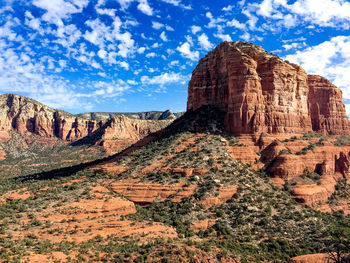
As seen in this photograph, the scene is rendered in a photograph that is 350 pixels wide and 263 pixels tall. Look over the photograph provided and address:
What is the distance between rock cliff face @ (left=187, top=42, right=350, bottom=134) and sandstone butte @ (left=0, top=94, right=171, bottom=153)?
93234mm

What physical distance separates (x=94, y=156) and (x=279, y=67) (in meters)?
101

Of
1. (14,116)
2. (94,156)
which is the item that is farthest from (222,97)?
(14,116)

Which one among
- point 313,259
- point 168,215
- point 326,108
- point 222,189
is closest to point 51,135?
point 168,215

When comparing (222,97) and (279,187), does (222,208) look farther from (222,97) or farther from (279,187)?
(222,97)

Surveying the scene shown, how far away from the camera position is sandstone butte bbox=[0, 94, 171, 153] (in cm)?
14525

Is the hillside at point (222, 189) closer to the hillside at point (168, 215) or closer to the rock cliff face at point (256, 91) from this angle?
the hillside at point (168, 215)

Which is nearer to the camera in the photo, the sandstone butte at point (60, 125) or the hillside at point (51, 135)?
the hillside at point (51, 135)

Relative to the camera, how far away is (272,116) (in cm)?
5225

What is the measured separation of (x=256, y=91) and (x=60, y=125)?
15498 cm

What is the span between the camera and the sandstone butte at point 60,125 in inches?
5719

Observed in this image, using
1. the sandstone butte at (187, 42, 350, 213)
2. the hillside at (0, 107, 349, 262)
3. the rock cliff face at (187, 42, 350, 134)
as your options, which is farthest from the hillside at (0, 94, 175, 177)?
the sandstone butte at (187, 42, 350, 213)

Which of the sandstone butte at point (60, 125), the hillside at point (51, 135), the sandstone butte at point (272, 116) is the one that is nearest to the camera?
the sandstone butte at point (272, 116)

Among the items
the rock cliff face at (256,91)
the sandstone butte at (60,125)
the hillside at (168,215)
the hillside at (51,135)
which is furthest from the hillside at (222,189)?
the sandstone butte at (60,125)

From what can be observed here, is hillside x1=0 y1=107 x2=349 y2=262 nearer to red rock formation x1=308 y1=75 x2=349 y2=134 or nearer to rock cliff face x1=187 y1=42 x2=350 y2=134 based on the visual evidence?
rock cliff face x1=187 y1=42 x2=350 y2=134
